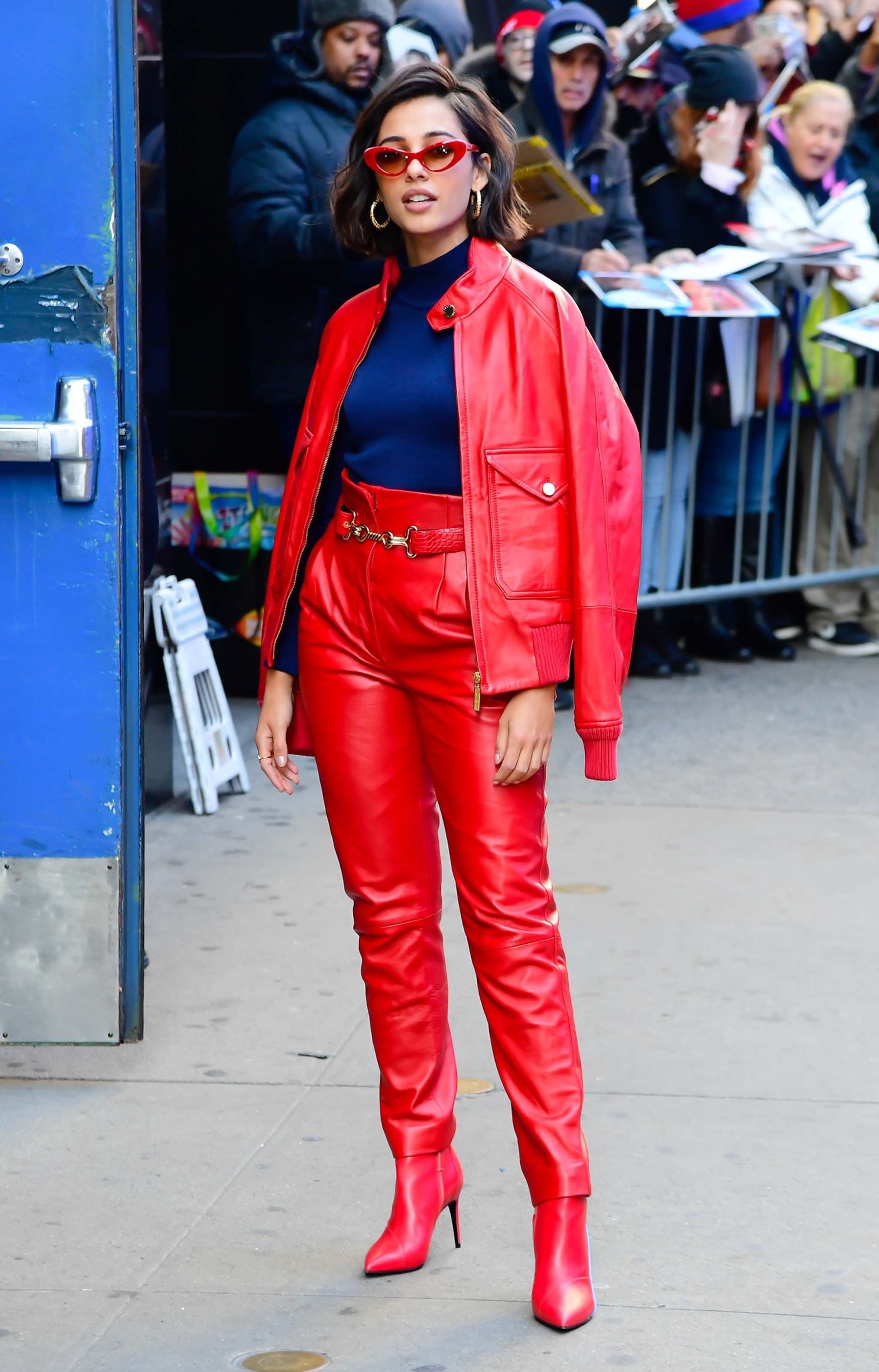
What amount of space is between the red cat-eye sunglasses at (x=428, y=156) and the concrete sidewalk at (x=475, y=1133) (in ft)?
5.95

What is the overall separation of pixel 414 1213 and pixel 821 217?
606cm

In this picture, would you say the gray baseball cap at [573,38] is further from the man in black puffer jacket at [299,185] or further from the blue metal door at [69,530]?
the blue metal door at [69,530]

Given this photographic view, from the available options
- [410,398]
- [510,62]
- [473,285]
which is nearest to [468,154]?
[473,285]

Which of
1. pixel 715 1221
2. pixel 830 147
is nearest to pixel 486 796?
pixel 715 1221

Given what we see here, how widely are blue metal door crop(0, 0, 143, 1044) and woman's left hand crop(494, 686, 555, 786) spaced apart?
4.27 ft

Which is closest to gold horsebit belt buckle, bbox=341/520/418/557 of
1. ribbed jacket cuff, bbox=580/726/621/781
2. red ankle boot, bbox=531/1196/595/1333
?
ribbed jacket cuff, bbox=580/726/621/781

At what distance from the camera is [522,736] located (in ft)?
9.77

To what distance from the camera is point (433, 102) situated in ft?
9.86

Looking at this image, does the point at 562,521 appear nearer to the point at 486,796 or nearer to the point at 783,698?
the point at 486,796

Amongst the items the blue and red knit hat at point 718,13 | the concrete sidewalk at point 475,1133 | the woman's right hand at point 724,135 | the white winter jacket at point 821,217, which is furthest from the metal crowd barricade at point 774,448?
the concrete sidewalk at point 475,1133

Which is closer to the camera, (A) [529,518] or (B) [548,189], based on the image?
(A) [529,518]

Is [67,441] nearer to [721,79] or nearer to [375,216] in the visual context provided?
[375,216]

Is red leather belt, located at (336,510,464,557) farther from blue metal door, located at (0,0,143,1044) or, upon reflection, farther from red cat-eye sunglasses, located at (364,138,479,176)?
blue metal door, located at (0,0,143,1044)

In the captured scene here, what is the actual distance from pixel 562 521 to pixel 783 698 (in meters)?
4.75
